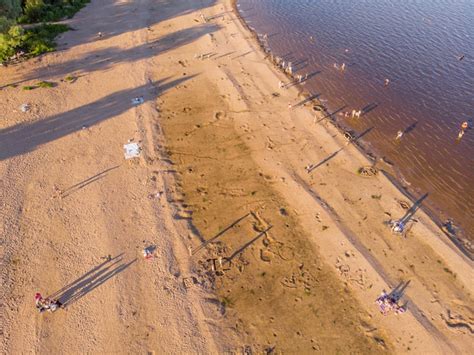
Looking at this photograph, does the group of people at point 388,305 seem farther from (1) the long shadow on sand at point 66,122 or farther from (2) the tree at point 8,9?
(2) the tree at point 8,9

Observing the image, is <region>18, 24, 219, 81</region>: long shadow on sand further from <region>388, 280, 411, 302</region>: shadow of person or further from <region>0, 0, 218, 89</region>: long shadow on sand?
<region>388, 280, 411, 302</region>: shadow of person

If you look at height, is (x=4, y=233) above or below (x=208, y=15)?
below

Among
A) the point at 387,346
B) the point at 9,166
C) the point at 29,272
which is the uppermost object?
the point at 9,166

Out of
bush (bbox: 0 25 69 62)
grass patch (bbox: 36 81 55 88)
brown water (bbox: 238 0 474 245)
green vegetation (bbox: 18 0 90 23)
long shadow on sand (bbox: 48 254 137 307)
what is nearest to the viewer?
long shadow on sand (bbox: 48 254 137 307)

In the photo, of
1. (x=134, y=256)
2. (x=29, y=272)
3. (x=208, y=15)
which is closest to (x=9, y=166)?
(x=29, y=272)

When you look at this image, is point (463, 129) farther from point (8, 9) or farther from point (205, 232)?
point (8, 9)

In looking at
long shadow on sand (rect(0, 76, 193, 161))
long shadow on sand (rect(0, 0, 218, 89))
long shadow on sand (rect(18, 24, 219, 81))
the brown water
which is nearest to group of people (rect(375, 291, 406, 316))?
the brown water

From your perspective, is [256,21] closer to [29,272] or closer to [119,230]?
[119,230]
